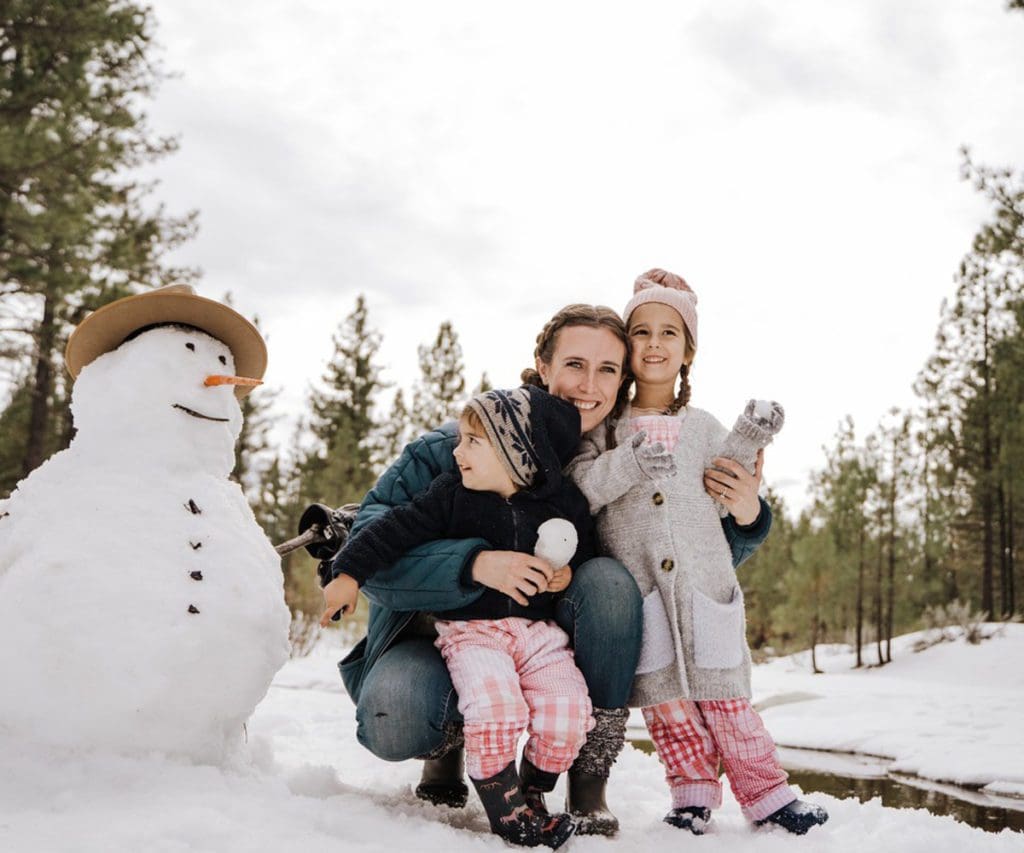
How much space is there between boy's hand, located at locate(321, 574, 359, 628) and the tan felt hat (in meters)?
0.87

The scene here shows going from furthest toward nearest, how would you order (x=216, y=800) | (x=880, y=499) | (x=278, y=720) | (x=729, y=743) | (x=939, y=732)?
(x=880, y=499) → (x=939, y=732) → (x=278, y=720) → (x=729, y=743) → (x=216, y=800)

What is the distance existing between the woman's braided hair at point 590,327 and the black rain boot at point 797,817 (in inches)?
47.1

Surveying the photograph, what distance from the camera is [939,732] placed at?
5555 millimetres

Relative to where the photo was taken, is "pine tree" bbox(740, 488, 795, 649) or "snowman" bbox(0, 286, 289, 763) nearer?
"snowman" bbox(0, 286, 289, 763)

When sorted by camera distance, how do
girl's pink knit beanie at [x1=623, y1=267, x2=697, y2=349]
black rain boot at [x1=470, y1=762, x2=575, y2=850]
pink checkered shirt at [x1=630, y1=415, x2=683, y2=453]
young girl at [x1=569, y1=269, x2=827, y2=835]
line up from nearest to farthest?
black rain boot at [x1=470, y1=762, x2=575, y2=850] < young girl at [x1=569, y1=269, x2=827, y2=835] < pink checkered shirt at [x1=630, y1=415, x2=683, y2=453] < girl's pink knit beanie at [x1=623, y1=267, x2=697, y2=349]

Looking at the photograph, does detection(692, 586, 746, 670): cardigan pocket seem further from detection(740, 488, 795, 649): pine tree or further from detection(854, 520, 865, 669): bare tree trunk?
detection(740, 488, 795, 649): pine tree

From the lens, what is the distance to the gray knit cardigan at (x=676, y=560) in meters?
2.49

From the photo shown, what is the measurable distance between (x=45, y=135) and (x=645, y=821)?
1032 cm

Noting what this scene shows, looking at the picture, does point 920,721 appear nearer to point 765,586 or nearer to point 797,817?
point 797,817

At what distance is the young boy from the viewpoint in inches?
83.7

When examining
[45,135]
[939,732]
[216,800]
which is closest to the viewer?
[216,800]

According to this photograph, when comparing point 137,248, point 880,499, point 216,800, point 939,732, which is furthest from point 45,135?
point 880,499

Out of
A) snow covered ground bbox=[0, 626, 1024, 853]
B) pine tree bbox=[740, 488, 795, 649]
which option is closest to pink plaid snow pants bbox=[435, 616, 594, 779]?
snow covered ground bbox=[0, 626, 1024, 853]

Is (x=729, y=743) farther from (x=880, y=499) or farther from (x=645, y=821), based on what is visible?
(x=880, y=499)
